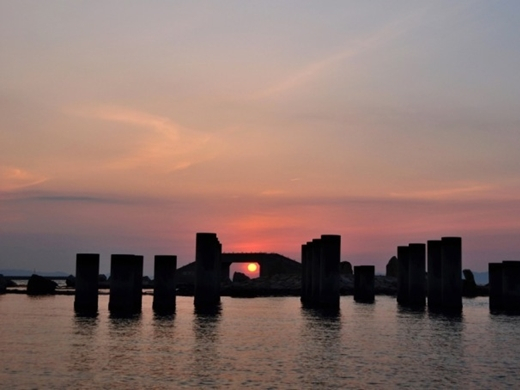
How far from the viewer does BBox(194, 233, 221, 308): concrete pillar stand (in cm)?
5078

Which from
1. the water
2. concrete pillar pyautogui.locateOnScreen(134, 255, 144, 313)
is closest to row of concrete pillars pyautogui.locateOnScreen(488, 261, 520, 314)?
the water

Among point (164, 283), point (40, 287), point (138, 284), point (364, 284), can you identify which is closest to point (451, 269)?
point (164, 283)

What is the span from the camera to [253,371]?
2572cm

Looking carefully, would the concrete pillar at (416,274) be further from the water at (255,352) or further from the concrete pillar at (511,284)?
the water at (255,352)

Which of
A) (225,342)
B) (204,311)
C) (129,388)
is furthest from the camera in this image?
(204,311)

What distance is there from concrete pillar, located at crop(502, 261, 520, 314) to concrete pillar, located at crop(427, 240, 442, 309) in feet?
13.4

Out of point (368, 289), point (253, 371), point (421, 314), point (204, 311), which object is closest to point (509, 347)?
point (253, 371)

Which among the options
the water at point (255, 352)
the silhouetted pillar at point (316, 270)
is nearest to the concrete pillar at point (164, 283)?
the water at point (255, 352)

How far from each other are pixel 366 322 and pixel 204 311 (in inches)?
432

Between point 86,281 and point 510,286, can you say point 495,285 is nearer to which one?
point 510,286

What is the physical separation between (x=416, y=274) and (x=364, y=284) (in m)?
10.7

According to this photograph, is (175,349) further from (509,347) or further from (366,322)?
(366,322)

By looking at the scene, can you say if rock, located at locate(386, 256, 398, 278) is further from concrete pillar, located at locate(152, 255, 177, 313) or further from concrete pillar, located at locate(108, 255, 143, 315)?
concrete pillar, located at locate(108, 255, 143, 315)

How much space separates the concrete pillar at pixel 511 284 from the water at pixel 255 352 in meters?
4.80
